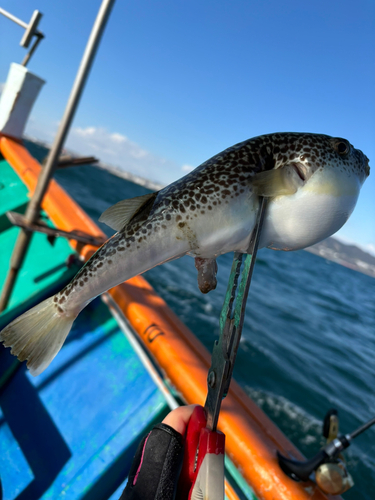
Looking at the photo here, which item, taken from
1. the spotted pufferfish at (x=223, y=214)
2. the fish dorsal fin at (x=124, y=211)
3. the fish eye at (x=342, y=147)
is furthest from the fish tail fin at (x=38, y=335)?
the fish eye at (x=342, y=147)

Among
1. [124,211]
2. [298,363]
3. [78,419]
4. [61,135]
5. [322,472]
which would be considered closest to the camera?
[124,211]

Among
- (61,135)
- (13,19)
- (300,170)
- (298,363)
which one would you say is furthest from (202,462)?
(298,363)

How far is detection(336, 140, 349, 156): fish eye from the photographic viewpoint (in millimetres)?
1362

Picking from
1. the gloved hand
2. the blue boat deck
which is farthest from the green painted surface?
the gloved hand

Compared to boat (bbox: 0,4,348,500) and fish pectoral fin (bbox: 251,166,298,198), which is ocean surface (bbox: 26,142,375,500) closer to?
boat (bbox: 0,4,348,500)

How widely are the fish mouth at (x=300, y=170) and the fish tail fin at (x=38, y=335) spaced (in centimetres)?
120

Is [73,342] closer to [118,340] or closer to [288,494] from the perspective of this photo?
[118,340]

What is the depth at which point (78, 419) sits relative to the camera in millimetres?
3055

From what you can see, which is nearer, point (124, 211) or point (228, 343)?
point (228, 343)

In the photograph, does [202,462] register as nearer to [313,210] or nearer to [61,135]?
[313,210]

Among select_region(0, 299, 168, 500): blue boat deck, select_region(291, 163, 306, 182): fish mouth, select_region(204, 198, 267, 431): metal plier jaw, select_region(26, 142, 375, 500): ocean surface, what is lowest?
select_region(26, 142, 375, 500): ocean surface

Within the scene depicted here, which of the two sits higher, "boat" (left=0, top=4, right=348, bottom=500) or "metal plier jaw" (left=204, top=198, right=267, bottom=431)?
"metal plier jaw" (left=204, top=198, right=267, bottom=431)

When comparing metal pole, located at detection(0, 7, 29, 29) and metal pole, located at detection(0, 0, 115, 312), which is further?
metal pole, located at detection(0, 7, 29, 29)

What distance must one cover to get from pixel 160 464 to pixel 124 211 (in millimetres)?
1181
